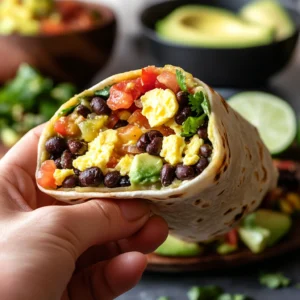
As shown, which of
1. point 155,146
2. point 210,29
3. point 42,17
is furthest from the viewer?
point 210,29

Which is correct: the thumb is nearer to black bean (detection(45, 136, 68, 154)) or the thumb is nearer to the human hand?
the human hand

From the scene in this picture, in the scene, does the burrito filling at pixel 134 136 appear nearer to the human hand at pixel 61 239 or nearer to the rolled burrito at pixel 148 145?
the rolled burrito at pixel 148 145

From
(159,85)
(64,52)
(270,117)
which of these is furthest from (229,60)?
(159,85)

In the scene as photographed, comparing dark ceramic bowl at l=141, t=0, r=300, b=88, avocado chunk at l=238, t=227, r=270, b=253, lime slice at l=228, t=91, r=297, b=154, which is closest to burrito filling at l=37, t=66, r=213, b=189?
avocado chunk at l=238, t=227, r=270, b=253

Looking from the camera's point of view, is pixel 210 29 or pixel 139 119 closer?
→ pixel 139 119

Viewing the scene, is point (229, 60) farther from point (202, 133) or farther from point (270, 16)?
point (202, 133)

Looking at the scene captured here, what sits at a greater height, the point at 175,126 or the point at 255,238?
the point at 175,126
